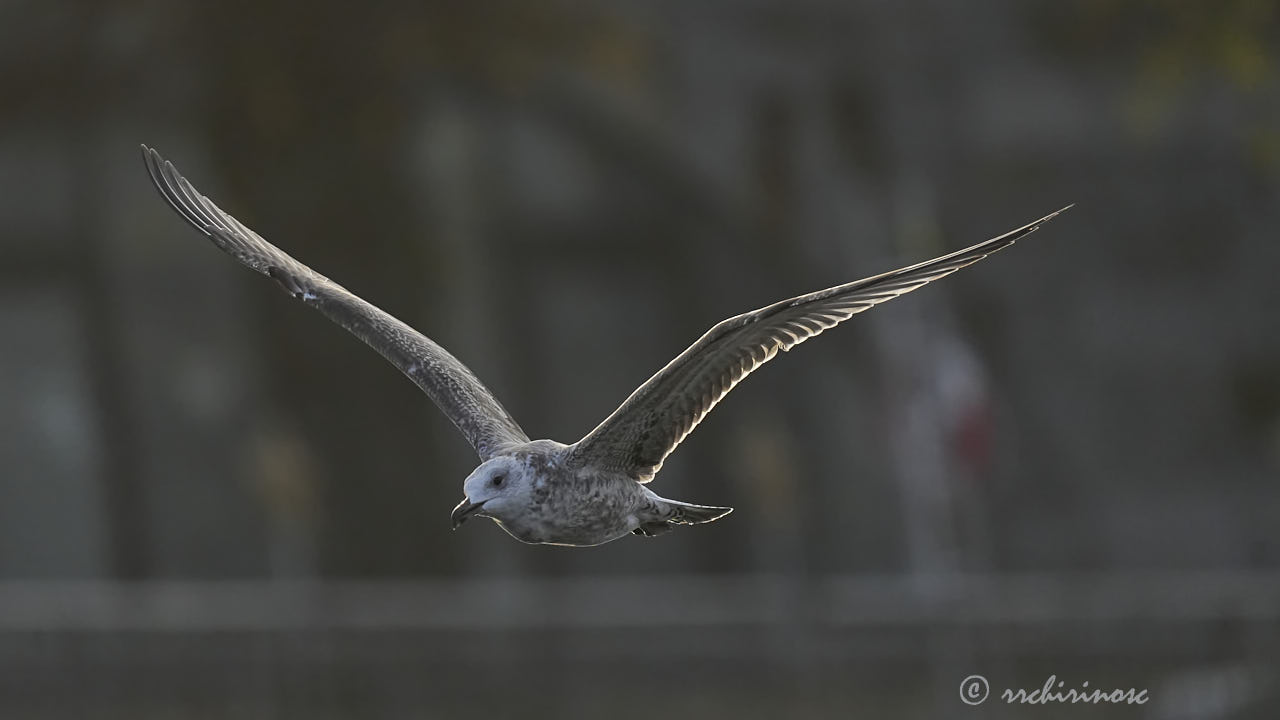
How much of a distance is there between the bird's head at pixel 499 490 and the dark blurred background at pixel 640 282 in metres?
11.7

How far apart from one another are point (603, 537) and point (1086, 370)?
16.3 meters

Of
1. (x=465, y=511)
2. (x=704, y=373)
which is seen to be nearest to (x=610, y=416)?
(x=704, y=373)

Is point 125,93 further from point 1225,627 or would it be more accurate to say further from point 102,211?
point 1225,627

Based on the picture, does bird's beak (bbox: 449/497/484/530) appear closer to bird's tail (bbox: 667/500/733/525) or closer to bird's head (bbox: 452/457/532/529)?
bird's head (bbox: 452/457/532/529)

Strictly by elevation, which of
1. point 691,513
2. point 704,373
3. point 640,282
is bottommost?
point 691,513

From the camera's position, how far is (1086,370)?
22031mm

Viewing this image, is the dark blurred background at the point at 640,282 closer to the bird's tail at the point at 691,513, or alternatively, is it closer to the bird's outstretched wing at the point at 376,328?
the bird's outstretched wing at the point at 376,328

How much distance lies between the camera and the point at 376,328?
774 centimetres

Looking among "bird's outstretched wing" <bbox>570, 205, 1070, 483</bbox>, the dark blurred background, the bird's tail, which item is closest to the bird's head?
"bird's outstretched wing" <bbox>570, 205, 1070, 483</bbox>

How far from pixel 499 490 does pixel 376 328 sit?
1.64m

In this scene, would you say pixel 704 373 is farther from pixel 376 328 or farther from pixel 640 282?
pixel 640 282

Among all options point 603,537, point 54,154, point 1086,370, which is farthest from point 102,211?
point 603,537

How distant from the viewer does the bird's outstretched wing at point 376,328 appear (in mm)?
7387

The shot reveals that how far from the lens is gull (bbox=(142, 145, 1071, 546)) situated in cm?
632
